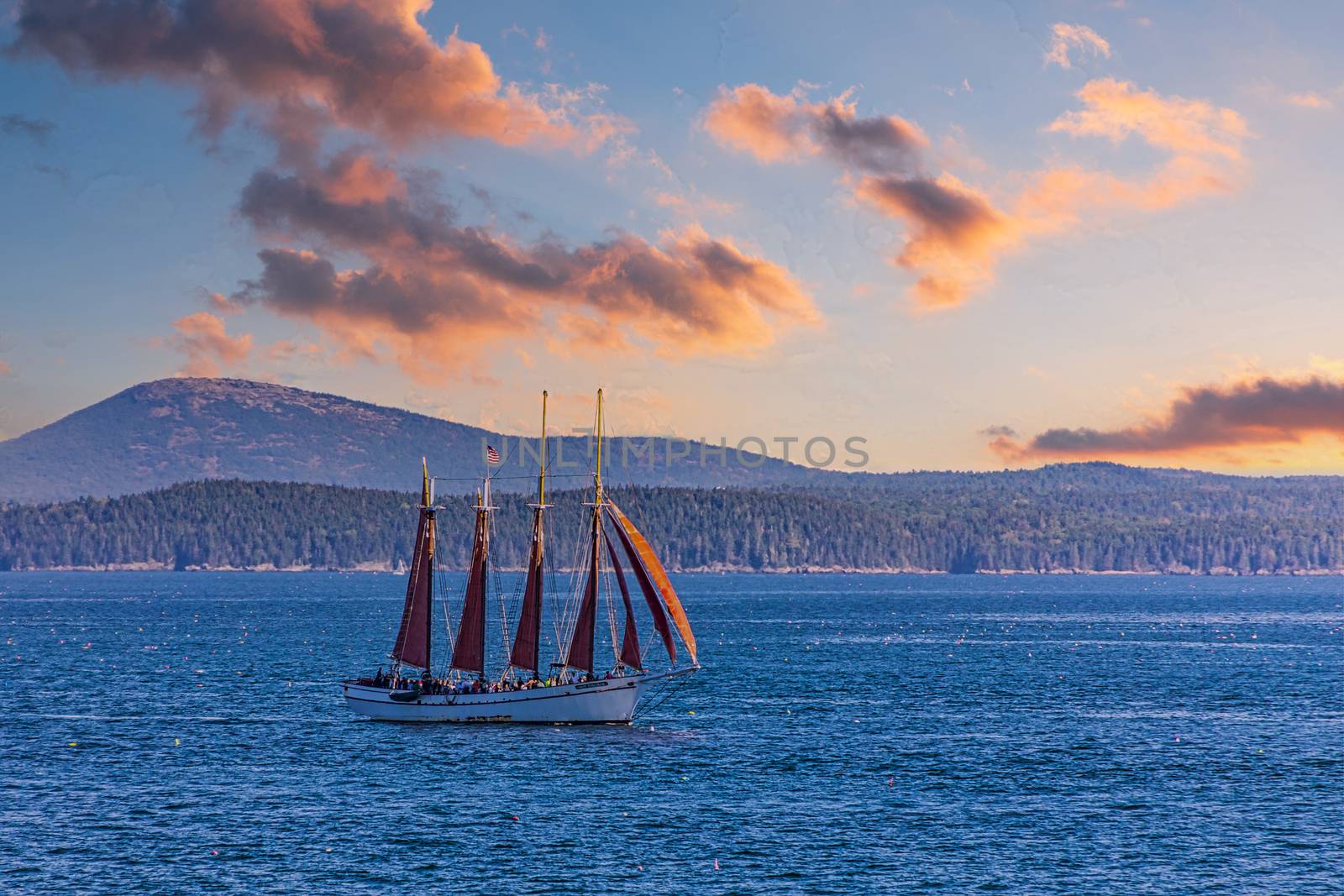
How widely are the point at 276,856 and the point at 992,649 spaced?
373 feet

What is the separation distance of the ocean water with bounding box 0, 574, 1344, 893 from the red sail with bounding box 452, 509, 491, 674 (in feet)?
13.3

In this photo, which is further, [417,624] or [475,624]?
[417,624]

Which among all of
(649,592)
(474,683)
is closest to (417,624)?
(474,683)

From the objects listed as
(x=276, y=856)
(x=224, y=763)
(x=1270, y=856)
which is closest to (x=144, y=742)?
(x=224, y=763)

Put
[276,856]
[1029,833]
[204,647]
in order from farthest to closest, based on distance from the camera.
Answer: [204,647]
[1029,833]
[276,856]

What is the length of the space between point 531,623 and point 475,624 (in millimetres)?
4035

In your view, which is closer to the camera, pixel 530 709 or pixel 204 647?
pixel 530 709

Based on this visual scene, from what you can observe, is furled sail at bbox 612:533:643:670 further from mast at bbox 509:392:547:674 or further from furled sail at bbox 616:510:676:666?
mast at bbox 509:392:547:674

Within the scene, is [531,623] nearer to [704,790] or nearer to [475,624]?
[475,624]

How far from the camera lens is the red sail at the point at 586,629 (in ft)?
266

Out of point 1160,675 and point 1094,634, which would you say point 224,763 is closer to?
point 1160,675

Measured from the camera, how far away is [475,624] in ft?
284

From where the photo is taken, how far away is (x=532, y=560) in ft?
274

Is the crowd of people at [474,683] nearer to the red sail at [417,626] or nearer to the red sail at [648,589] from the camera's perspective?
the red sail at [417,626]
